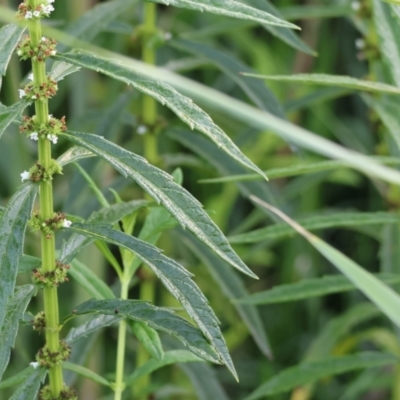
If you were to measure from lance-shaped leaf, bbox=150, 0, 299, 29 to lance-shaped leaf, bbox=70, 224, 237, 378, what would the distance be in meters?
0.17

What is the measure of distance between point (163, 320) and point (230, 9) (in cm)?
24

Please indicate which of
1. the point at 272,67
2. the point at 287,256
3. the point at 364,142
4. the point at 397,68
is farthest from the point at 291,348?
the point at 397,68

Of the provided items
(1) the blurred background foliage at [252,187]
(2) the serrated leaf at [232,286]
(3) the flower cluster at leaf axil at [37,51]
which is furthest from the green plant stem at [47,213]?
(2) the serrated leaf at [232,286]

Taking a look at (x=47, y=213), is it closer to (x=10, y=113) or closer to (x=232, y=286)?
(x=10, y=113)

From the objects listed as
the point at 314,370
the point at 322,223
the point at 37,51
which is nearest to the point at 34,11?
the point at 37,51

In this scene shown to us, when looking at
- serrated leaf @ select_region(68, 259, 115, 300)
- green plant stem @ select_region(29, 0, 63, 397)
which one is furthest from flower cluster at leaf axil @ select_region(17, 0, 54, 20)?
serrated leaf @ select_region(68, 259, 115, 300)

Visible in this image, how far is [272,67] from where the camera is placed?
170 cm

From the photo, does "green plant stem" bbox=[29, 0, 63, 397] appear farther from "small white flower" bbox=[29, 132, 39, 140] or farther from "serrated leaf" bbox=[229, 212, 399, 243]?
"serrated leaf" bbox=[229, 212, 399, 243]

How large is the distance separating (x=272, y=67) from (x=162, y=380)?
723 mm

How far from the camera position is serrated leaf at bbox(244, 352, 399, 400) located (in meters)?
0.94

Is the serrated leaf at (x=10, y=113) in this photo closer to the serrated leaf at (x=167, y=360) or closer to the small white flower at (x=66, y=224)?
the small white flower at (x=66, y=224)

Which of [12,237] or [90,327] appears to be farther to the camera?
[90,327]

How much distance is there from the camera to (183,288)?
0.54 metres

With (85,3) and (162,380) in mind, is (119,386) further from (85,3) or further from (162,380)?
(85,3)
